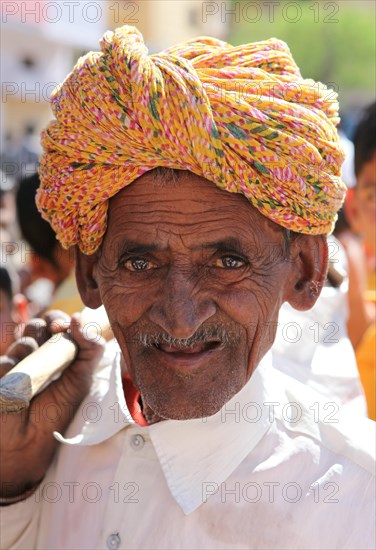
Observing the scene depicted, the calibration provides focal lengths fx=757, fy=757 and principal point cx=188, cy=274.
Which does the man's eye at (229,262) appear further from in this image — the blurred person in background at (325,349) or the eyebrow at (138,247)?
the blurred person in background at (325,349)

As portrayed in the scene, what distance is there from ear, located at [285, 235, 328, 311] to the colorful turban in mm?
110

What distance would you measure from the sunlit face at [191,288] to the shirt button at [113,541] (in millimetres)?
387

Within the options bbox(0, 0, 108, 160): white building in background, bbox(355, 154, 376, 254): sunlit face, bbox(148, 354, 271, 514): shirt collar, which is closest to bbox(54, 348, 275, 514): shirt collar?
bbox(148, 354, 271, 514): shirt collar

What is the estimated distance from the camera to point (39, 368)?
2109 mm

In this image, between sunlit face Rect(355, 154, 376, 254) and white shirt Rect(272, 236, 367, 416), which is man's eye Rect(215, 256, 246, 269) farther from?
sunlit face Rect(355, 154, 376, 254)

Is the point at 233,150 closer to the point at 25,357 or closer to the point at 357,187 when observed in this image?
the point at 25,357

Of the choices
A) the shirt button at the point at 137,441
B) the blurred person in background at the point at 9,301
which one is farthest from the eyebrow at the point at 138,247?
the blurred person in background at the point at 9,301

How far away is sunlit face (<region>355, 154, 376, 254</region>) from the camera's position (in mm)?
3486

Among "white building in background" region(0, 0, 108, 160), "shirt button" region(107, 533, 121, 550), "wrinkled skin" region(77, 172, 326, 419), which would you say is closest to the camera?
"wrinkled skin" region(77, 172, 326, 419)

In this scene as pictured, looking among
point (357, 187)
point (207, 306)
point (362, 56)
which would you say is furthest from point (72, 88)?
point (362, 56)

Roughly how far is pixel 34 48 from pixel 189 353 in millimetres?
20434

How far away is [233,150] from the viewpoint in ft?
6.14

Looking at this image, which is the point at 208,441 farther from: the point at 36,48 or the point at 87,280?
the point at 36,48

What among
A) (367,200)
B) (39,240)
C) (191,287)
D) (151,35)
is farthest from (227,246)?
(151,35)
